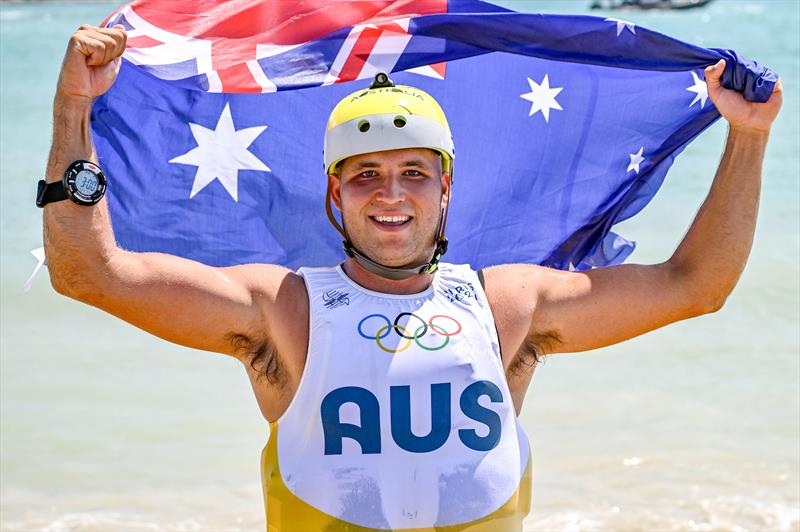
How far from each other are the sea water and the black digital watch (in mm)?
3168

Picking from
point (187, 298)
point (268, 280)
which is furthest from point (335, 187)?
point (187, 298)

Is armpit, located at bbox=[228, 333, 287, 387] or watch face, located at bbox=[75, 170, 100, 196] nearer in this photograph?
watch face, located at bbox=[75, 170, 100, 196]

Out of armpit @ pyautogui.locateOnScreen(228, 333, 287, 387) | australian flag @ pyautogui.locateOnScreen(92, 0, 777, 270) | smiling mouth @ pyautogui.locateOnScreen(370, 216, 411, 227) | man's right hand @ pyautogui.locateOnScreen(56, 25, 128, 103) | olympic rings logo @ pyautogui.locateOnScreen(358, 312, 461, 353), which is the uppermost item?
australian flag @ pyautogui.locateOnScreen(92, 0, 777, 270)

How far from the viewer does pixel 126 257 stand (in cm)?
362

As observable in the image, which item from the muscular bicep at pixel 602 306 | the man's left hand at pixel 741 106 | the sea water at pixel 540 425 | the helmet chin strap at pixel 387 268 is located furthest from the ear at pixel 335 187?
the sea water at pixel 540 425

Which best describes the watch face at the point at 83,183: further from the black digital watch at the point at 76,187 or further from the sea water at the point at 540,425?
the sea water at the point at 540,425

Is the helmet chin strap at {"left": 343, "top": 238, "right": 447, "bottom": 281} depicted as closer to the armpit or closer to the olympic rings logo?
the olympic rings logo

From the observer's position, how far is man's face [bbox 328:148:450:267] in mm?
3920

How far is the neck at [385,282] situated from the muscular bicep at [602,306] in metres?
0.40

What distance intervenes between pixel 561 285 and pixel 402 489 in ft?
3.04

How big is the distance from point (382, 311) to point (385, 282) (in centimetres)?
14

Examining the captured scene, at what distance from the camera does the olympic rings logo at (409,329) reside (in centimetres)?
382

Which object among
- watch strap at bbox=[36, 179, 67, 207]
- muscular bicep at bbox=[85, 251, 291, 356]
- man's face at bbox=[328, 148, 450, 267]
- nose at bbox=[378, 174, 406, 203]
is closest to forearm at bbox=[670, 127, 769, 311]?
man's face at bbox=[328, 148, 450, 267]

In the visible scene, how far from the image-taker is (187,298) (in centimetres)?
367
